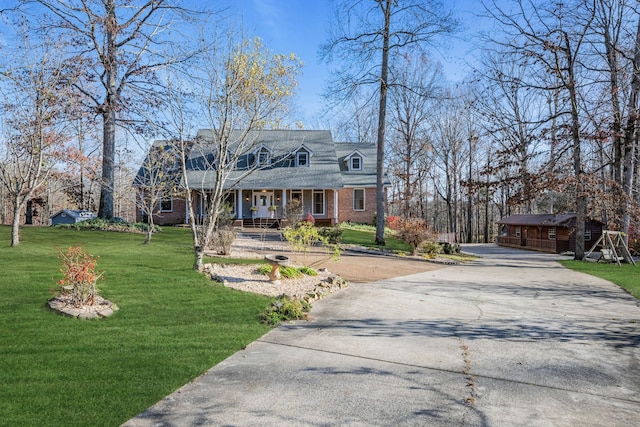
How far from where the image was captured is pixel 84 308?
19.6ft

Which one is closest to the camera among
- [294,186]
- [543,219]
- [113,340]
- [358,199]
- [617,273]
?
[113,340]

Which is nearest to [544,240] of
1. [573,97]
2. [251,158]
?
[573,97]

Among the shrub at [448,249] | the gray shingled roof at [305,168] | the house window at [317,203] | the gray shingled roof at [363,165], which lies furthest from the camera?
the gray shingled roof at [363,165]

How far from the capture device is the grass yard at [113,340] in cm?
349

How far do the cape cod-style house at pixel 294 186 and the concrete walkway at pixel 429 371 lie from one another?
2012 cm

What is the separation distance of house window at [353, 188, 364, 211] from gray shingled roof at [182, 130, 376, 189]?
0.67 meters

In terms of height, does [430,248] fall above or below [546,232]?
below

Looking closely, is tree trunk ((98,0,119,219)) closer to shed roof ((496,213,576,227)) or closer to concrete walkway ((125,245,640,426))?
concrete walkway ((125,245,640,426))

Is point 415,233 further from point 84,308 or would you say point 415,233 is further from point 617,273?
point 84,308

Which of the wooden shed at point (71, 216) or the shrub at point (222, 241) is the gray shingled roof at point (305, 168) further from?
the shrub at point (222, 241)

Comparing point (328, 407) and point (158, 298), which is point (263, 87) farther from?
point (328, 407)

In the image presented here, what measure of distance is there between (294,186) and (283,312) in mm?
20834

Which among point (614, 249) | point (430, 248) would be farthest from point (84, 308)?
point (614, 249)

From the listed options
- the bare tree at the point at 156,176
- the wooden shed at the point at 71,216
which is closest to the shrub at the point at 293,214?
the bare tree at the point at 156,176
